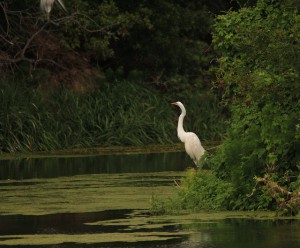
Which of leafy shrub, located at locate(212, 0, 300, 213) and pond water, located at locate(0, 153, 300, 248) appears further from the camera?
leafy shrub, located at locate(212, 0, 300, 213)

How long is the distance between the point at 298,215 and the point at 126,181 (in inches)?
272

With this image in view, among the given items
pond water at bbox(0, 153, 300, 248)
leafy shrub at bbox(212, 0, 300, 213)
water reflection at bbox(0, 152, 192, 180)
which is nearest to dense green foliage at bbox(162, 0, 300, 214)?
leafy shrub at bbox(212, 0, 300, 213)

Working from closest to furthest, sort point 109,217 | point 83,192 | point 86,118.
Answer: point 109,217 < point 83,192 < point 86,118

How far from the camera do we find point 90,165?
2555 cm

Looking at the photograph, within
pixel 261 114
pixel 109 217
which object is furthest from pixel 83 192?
pixel 261 114

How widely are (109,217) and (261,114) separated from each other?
2354mm

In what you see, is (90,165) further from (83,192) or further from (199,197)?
(199,197)

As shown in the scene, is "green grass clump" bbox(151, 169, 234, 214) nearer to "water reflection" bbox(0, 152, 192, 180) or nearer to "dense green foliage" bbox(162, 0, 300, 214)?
"dense green foliage" bbox(162, 0, 300, 214)

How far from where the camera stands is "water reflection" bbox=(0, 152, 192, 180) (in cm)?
2356

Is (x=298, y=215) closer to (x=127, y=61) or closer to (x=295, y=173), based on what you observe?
(x=295, y=173)

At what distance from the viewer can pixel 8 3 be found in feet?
111

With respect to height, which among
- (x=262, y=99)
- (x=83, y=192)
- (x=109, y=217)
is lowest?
(x=109, y=217)

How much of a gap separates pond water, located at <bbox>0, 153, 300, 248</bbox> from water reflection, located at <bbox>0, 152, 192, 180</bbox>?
0.13ft

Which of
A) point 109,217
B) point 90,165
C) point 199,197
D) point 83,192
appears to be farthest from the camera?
point 90,165
